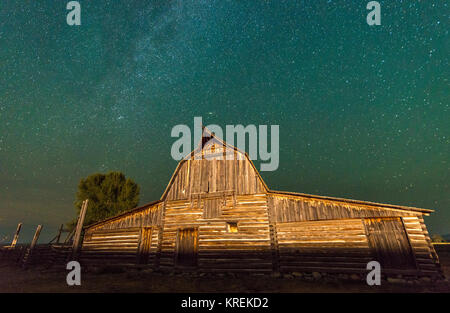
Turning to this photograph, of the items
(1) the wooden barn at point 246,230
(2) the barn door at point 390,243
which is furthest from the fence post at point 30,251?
(2) the barn door at point 390,243

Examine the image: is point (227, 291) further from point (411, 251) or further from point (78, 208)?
point (78, 208)

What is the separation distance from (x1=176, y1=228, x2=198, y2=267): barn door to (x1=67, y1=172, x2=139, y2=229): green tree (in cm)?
1912

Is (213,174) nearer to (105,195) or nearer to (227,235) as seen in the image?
(227,235)

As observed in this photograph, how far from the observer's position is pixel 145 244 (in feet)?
46.4

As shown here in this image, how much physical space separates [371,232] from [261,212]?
5.40 metres

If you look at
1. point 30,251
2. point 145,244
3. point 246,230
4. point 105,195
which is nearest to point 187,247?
point 145,244

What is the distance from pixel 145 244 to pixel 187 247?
3373 mm

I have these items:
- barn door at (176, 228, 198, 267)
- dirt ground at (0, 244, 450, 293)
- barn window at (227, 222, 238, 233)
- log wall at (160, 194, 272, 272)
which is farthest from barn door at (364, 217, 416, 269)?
barn door at (176, 228, 198, 267)

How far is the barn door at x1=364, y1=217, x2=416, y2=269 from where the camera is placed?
898cm

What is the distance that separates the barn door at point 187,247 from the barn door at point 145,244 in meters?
2.41

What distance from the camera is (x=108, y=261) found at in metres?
14.7

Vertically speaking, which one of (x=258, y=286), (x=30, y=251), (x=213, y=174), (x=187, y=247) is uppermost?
(x=213, y=174)
